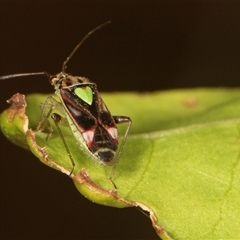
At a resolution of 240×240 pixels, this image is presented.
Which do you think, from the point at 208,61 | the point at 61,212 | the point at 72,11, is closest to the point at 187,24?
the point at 208,61

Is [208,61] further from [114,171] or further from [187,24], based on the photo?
[114,171]

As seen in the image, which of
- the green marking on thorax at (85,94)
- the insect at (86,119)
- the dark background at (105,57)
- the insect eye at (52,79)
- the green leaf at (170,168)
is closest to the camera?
the green leaf at (170,168)

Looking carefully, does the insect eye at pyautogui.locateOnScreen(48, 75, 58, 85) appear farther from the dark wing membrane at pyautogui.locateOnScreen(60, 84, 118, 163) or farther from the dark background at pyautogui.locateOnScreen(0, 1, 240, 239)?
the dark background at pyautogui.locateOnScreen(0, 1, 240, 239)

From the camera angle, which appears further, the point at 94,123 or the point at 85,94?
the point at 85,94

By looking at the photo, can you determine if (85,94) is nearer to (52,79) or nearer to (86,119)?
(86,119)

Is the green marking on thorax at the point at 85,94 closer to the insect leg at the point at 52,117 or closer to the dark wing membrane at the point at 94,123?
the dark wing membrane at the point at 94,123

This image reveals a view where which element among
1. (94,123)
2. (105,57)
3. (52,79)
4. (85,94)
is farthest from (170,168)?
(105,57)

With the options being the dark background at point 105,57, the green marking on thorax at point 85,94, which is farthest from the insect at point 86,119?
the dark background at point 105,57

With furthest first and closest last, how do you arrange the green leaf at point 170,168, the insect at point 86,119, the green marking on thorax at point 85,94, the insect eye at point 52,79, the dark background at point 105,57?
the dark background at point 105,57, the insect eye at point 52,79, the green marking on thorax at point 85,94, the insect at point 86,119, the green leaf at point 170,168
